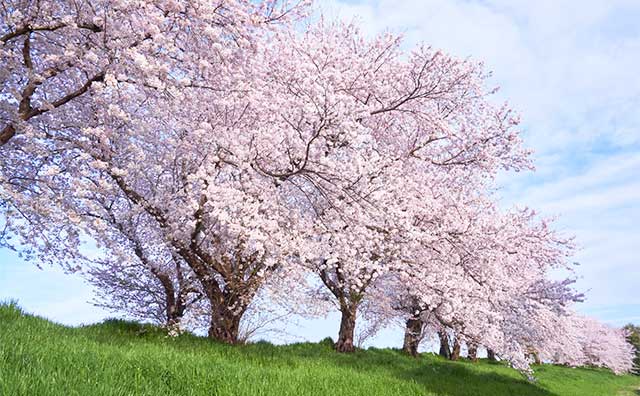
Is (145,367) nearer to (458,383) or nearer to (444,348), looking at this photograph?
(458,383)

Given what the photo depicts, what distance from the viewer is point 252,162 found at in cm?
1065

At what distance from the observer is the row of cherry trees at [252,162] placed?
8.95 metres

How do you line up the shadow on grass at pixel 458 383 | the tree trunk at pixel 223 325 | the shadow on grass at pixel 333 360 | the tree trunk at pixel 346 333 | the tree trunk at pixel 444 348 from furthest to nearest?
the tree trunk at pixel 444 348
the tree trunk at pixel 346 333
the shadow on grass at pixel 458 383
the tree trunk at pixel 223 325
the shadow on grass at pixel 333 360

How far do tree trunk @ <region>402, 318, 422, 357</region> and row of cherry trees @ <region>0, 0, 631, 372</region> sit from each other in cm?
625

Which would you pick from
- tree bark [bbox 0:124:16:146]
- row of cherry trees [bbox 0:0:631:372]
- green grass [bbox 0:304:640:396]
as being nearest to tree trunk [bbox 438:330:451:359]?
row of cherry trees [bbox 0:0:631:372]

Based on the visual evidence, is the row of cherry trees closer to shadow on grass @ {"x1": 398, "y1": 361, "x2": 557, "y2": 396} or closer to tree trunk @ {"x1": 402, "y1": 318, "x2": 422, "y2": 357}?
shadow on grass @ {"x1": 398, "y1": 361, "x2": 557, "y2": 396}

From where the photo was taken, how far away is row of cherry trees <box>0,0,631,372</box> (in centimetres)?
895

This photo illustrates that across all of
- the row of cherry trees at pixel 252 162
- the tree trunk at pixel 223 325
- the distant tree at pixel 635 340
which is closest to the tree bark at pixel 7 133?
the row of cherry trees at pixel 252 162

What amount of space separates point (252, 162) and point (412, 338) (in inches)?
621

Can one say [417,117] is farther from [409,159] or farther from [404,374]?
[404,374]

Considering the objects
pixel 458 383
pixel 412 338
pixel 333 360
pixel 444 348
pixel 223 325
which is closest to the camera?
pixel 223 325

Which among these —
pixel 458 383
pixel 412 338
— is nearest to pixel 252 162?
pixel 458 383

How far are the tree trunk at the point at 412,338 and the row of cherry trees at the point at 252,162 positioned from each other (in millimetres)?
6249

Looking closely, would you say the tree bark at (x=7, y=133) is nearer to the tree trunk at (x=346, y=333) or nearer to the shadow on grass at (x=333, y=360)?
the shadow on grass at (x=333, y=360)
